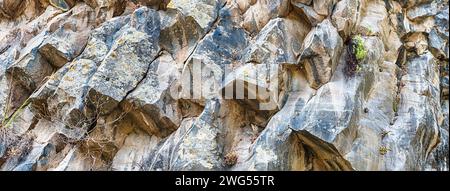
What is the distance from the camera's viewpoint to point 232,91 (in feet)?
31.7

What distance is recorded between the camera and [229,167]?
919cm

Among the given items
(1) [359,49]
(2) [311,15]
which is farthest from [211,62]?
(1) [359,49]

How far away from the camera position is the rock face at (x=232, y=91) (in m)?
9.20

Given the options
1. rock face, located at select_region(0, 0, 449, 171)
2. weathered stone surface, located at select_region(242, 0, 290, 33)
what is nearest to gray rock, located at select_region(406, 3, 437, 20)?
rock face, located at select_region(0, 0, 449, 171)

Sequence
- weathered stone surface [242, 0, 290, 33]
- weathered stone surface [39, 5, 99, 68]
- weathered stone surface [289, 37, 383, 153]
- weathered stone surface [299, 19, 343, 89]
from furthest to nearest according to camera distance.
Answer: weathered stone surface [39, 5, 99, 68]
weathered stone surface [242, 0, 290, 33]
weathered stone surface [299, 19, 343, 89]
weathered stone surface [289, 37, 383, 153]

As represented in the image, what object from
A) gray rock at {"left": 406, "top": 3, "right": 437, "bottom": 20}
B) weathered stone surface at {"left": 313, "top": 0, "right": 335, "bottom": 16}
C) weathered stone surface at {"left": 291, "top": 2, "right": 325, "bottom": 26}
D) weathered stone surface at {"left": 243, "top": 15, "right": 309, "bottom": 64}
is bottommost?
weathered stone surface at {"left": 243, "top": 15, "right": 309, "bottom": 64}

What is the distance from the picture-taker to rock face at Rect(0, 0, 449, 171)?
9203mm

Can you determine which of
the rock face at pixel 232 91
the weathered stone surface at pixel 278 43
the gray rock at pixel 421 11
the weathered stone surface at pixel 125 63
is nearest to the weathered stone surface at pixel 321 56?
the rock face at pixel 232 91

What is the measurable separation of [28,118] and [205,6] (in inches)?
232

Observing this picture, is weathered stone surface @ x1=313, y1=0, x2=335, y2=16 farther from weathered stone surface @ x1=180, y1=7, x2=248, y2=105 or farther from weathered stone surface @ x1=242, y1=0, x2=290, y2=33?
weathered stone surface @ x1=180, y1=7, x2=248, y2=105

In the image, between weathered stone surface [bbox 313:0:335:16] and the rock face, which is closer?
the rock face

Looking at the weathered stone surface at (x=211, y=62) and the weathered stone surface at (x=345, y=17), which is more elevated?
the weathered stone surface at (x=345, y=17)

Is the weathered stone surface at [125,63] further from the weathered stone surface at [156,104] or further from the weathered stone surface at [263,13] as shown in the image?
the weathered stone surface at [263,13]
